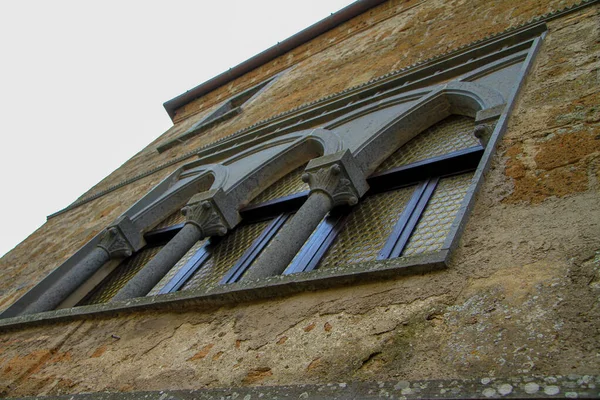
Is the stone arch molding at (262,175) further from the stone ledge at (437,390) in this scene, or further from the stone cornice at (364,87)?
the stone ledge at (437,390)

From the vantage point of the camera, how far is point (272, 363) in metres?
1.78

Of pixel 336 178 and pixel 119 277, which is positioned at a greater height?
pixel 336 178

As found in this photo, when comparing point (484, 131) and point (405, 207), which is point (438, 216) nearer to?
point (405, 207)

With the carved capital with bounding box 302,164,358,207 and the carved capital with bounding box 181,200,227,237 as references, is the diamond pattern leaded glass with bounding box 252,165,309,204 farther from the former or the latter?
the carved capital with bounding box 302,164,358,207

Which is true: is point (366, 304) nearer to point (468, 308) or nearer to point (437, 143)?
point (468, 308)

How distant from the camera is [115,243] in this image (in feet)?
15.1

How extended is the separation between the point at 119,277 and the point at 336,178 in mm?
2340

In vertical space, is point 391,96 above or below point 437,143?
above

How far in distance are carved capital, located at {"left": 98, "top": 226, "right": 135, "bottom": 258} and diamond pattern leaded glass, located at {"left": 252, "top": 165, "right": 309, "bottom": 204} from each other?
4.19ft

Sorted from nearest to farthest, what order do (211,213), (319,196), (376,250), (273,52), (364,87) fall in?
(376,250) < (319,196) < (211,213) < (364,87) < (273,52)

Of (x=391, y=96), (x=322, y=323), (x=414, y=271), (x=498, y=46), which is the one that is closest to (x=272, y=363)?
(x=322, y=323)

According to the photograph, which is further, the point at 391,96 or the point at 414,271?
the point at 391,96

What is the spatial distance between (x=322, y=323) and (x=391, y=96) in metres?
2.93

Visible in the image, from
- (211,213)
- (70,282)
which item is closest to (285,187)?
(211,213)
